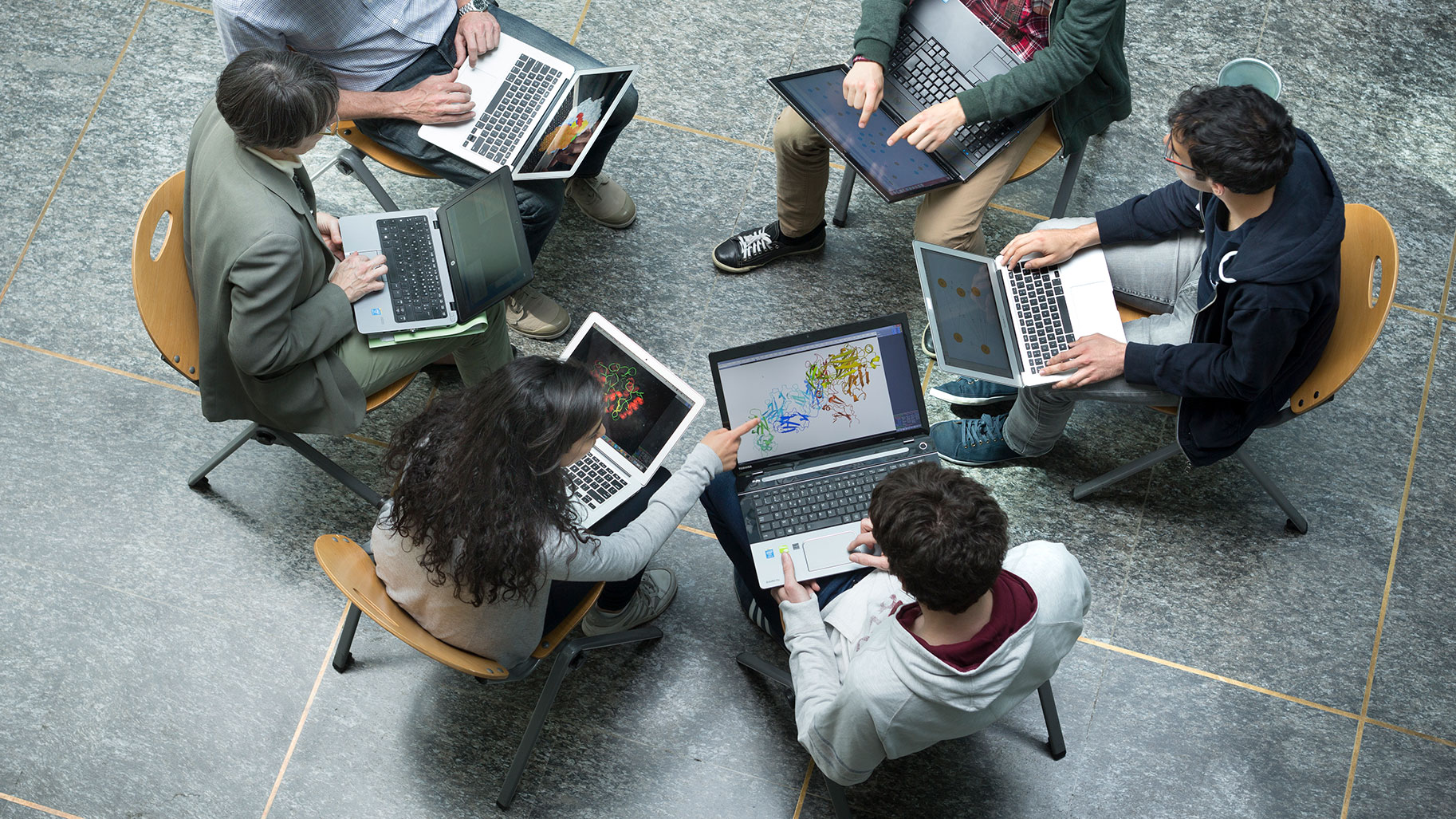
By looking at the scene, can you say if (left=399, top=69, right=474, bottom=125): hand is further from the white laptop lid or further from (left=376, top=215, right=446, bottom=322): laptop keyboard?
the white laptop lid

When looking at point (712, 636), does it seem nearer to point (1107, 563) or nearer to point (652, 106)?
point (1107, 563)

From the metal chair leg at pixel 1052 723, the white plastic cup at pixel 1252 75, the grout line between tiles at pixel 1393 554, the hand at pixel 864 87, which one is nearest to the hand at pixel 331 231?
the hand at pixel 864 87

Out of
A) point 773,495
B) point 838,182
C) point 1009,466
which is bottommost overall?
point 1009,466

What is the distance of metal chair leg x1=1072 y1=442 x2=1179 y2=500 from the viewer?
2.48 metres

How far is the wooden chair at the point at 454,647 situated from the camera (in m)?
1.77

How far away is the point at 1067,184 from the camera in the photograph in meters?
2.74

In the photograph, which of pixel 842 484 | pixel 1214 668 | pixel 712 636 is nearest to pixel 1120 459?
pixel 1214 668

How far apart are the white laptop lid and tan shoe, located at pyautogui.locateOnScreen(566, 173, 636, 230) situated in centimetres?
80

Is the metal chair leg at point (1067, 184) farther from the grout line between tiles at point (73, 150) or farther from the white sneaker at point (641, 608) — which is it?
the grout line between tiles at point (73, 150)

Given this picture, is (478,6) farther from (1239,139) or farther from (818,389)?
(1239,139)

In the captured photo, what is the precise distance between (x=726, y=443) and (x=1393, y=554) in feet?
5.86

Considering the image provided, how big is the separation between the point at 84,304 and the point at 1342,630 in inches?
133

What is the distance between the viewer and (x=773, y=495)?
2.15 m

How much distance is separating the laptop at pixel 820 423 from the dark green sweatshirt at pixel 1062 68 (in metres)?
0.65
